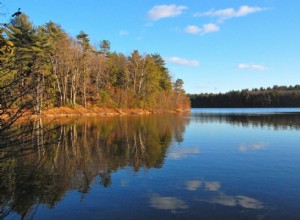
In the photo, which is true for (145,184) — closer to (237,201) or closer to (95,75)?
(237,201)

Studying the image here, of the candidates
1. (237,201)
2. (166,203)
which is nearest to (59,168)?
(166,203)

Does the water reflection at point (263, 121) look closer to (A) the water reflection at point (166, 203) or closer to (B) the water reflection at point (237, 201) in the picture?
(B) the water reflection at point (237, 201)

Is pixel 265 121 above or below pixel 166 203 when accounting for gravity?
above

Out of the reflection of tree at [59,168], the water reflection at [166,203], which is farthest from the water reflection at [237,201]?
the reflection of tree at [59,168]

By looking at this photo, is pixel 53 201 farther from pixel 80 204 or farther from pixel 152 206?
pixel 152 206

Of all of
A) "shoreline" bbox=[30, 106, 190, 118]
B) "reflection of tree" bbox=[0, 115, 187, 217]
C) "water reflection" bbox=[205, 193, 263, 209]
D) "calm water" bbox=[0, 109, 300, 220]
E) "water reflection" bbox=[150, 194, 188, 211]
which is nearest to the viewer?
"calm water" bbox=[0, 109, 300, 220]

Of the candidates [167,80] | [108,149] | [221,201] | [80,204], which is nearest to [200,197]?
[221,201]

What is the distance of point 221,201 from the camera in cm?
1012

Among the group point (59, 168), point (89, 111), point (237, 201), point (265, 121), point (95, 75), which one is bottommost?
point (237, 201)

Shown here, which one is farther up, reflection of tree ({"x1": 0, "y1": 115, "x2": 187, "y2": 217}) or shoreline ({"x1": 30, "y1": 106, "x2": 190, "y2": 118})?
shoreline ({"x1": 30, "y1": 106, "x2": 190, "y2": 118})

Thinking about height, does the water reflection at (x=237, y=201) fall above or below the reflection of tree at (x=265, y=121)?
below

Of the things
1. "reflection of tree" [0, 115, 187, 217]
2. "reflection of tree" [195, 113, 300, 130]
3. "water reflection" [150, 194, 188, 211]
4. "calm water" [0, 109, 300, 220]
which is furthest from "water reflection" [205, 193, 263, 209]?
"reflection of tree" [195, 113, 300, 130]

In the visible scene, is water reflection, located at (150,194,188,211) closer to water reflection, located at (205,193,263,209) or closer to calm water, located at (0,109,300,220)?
calm water, located at (0,109,300,220)

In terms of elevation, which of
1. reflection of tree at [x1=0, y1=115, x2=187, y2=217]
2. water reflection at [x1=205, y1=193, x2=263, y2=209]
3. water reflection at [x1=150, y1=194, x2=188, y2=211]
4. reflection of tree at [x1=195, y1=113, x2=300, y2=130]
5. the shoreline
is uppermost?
the shoreline
